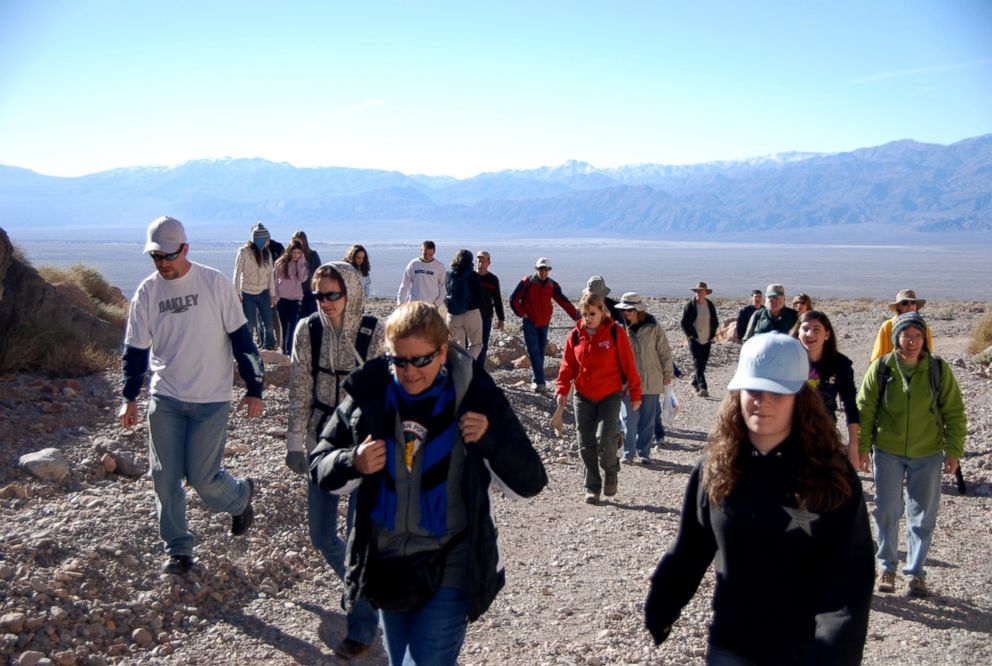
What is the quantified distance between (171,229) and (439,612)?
2.74 metres

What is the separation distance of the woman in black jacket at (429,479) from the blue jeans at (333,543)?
124 cm

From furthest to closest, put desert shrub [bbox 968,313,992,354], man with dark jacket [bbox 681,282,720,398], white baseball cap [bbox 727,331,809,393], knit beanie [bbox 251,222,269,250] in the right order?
desert shrub [bbox 968,313,992,354] → man with dark jacket [bbox 681,282,720,398] → knit beanie [bbox 251,222,269,250] → white baseball cap [bbox 727,331,809,393]

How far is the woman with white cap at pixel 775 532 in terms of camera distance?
2611 mm

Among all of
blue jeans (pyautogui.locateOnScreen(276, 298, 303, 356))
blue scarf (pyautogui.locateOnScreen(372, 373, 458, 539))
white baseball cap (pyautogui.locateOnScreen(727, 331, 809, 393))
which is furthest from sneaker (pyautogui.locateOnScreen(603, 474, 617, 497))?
blue jeans (pyautogui.locateOnScreen(276, 298, 303, 356))

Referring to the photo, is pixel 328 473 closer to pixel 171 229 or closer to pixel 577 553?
pixel 171 229

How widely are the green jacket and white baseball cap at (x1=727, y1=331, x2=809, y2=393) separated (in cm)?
289

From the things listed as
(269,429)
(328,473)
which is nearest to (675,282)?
(269,429)

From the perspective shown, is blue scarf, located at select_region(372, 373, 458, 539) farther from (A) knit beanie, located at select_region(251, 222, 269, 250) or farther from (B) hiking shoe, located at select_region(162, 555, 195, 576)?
(A) knit beanie, located at select_region(251, 222, 269, 250)

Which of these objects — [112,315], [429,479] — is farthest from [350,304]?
[112,315]

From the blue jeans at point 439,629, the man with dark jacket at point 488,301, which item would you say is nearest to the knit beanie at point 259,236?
the man with dark jacket at point 488,301

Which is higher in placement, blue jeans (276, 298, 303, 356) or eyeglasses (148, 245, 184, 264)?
eyeglasses (148, 245, 184, 264)

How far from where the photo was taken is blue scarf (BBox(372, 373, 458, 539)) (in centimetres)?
303

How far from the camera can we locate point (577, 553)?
6.39m

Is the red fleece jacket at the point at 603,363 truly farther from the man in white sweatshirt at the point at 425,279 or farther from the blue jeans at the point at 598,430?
the man in white sweatshirt at the point at 425,279
